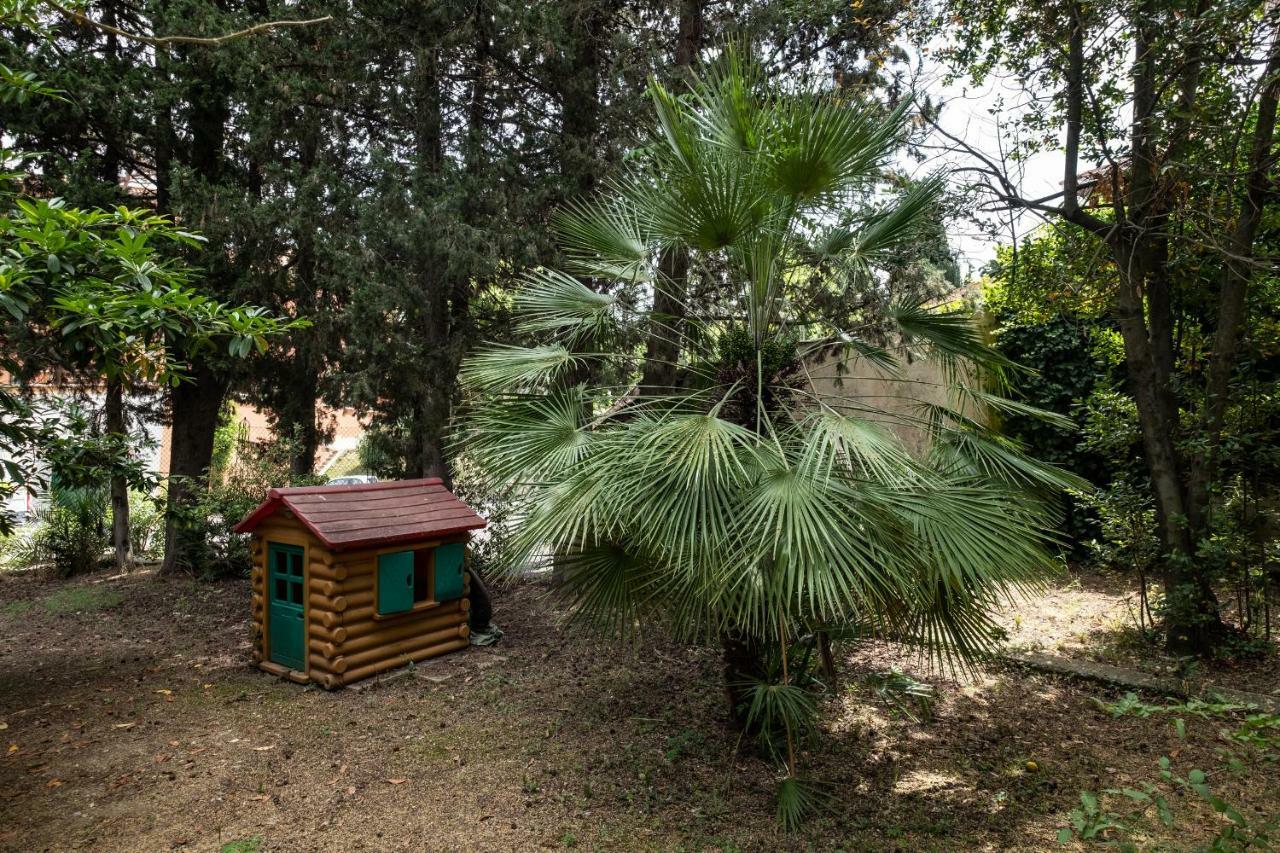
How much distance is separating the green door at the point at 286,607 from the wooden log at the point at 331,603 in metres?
0.23

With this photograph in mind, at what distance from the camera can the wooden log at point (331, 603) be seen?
5346 millimetres

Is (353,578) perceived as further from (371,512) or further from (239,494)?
(239,494)

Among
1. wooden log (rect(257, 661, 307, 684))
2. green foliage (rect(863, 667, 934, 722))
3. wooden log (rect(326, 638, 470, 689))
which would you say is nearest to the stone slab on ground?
green foliage (rect(863, 667, 934, 722))

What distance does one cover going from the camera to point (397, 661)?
5898 mm

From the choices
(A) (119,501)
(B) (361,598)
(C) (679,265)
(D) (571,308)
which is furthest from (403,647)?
(A) (119,501)

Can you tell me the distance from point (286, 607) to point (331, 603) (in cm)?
73

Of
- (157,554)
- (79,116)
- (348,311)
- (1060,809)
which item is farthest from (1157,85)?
(157,554)

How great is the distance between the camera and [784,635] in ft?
10.7

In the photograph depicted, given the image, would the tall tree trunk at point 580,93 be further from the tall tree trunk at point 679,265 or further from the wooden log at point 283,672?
the wooden log at point 283,672

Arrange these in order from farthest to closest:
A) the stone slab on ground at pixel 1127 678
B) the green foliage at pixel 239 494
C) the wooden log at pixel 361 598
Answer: the green foliage at pixel 239 494 → the wooden log at pixel 361 598 → the stone slab on ground at pixel 1127 678

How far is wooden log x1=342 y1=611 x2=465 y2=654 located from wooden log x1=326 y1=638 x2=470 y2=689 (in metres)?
0.14

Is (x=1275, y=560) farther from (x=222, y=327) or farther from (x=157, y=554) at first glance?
(x=157, y=554)

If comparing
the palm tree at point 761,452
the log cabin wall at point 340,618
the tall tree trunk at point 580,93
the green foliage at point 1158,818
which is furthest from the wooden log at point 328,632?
the tall tree trunk at point 580,93

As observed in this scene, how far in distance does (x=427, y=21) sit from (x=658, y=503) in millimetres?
6847
